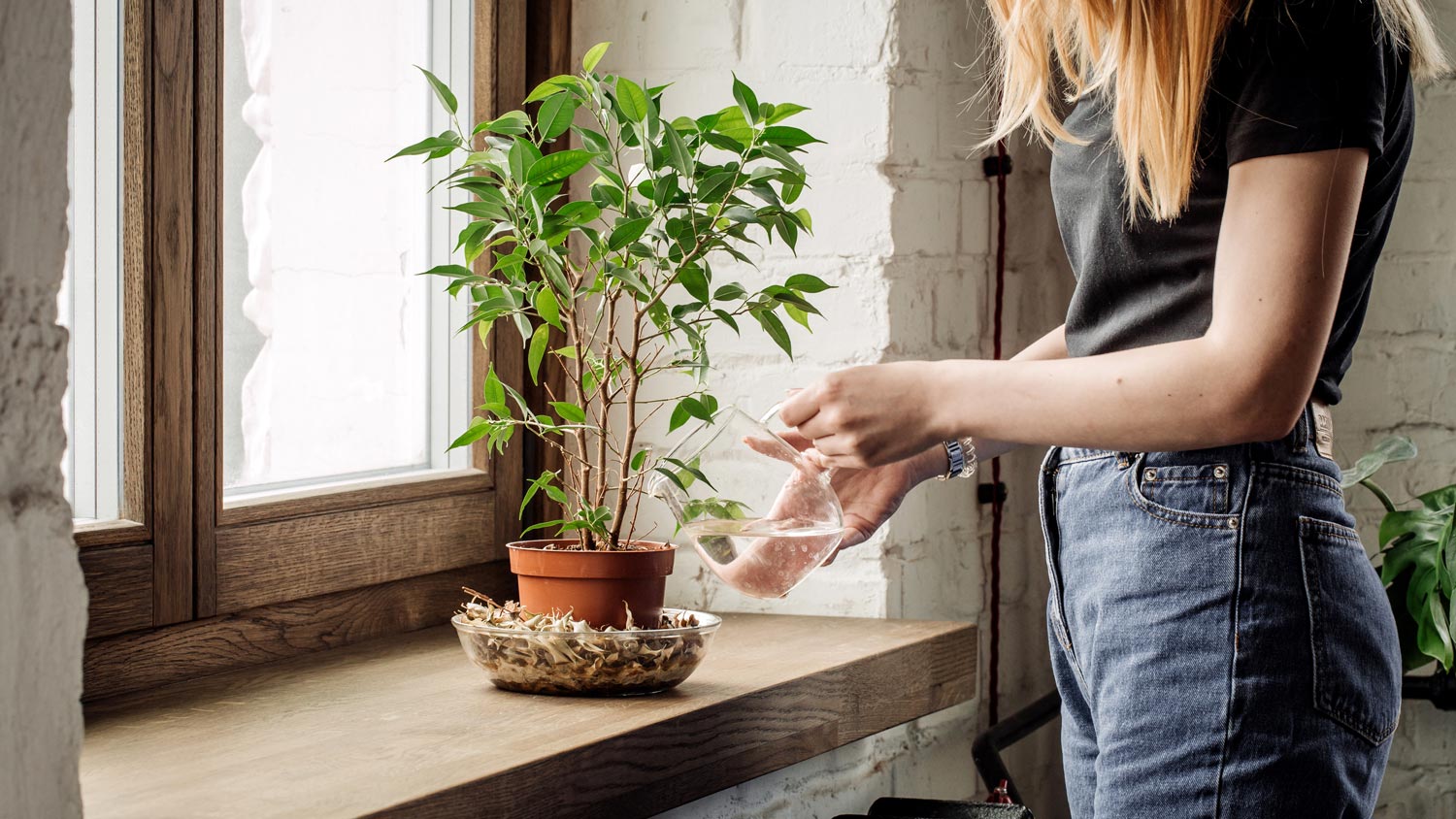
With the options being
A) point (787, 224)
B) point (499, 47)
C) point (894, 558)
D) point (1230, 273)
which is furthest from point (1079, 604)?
point (499, 47)

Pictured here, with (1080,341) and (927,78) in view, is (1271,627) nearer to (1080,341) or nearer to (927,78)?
(1080,341)

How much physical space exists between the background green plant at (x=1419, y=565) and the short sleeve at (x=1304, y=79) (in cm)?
75

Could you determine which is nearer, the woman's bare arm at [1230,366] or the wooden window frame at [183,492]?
the woman's bare arm at [1230,366]

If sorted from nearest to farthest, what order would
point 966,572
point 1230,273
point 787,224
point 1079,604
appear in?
point 1230,273 < point 1079,604 < point 787,224 < point 966,572

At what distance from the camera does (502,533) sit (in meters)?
1.60

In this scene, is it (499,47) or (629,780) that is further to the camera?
(499,47)

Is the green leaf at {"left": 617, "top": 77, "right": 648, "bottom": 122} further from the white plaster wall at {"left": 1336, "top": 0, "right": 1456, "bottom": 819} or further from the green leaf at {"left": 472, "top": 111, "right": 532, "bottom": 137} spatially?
the white plaster wall at {"left": 1336, "top": 0, "right": 1456, "bottom": 819}

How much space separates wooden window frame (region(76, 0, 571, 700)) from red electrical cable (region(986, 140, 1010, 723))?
30.3 inches

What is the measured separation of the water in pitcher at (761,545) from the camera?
102 centimetres

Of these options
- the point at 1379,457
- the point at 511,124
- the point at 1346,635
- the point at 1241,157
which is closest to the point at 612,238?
the point at 511,124

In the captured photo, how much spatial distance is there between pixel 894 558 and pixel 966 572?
179 millimetres

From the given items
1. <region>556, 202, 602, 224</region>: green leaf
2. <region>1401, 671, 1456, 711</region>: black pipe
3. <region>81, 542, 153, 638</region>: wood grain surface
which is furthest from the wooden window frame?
<region>1401, 671, 1456, 711</region>: black pipe

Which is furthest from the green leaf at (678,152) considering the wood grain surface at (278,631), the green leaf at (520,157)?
the wood grain surface at (278,631)

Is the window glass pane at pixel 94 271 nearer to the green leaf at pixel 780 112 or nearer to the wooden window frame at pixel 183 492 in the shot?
the wooden window frame at pixel 183 492
